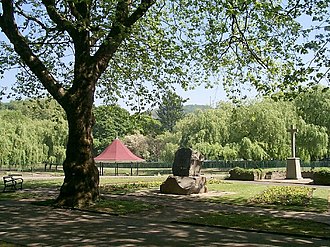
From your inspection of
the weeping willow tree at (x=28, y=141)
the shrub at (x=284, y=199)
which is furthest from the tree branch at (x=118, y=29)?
the weeping willow tree at (x=28, y=141)

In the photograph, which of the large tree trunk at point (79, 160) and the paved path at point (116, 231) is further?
the large tree trunk at point (79, 160)

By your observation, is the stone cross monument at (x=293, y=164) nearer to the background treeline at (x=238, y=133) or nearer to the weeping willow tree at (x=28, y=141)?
Answer: the background treeline at (x=238, y=133)

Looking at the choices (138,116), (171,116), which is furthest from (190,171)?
(171,116)

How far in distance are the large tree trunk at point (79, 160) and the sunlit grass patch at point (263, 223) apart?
4205mm

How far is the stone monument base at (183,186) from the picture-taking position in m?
18.8

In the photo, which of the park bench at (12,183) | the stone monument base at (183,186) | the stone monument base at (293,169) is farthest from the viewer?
the stone monument base at (293,169)

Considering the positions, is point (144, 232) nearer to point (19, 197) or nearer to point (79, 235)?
point (79, 235)

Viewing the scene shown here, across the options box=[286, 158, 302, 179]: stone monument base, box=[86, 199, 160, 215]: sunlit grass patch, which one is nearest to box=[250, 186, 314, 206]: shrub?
box=[86, 199, 160, 215]: sunlit grass patch

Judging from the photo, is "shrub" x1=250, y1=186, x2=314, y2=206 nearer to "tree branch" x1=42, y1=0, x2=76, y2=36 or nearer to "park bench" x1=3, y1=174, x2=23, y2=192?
"tree branch" x1=42, y1=0, x2=76, y2=36

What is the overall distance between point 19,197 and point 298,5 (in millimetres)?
12880

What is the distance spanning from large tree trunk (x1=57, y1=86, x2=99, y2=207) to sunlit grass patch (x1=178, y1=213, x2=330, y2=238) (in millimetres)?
4205

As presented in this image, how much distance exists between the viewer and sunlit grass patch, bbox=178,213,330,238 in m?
9.88

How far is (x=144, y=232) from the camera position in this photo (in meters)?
9.80

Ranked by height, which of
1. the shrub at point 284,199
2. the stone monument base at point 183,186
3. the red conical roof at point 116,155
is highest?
the red conical roof at point 116,155
